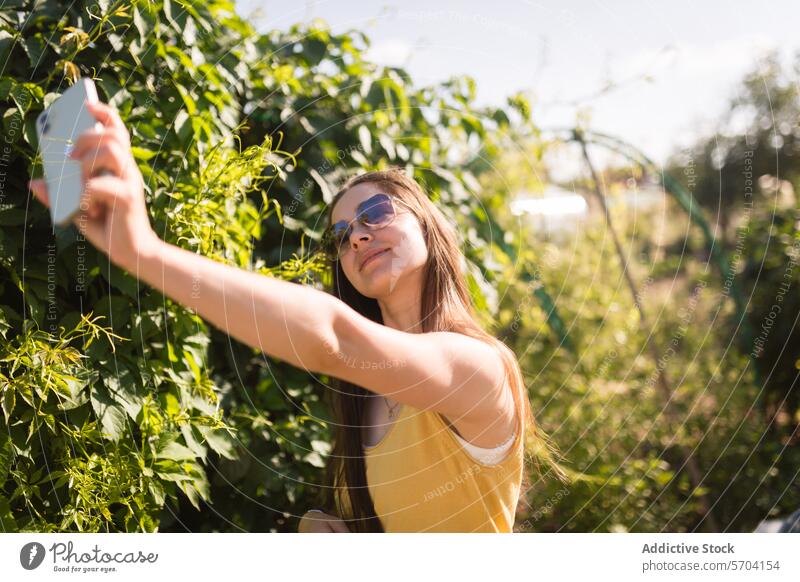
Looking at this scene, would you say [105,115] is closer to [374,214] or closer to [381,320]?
[374,214]

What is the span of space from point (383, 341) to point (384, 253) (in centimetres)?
51

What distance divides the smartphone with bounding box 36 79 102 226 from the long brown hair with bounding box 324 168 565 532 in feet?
1.92

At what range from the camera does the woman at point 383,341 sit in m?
0.87

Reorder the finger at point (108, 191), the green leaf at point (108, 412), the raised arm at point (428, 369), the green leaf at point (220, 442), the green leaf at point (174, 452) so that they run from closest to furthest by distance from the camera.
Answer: the finger at point (108, 191) → the raised arm at point (428, 369) → the green leaf at point (108, 412) → the green leaf at point (174, 452) → the green leaf at point (220, 442)

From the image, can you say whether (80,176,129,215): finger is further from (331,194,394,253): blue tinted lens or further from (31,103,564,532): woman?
(331,194,394,253): blue tinted lens

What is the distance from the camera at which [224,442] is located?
169 cm

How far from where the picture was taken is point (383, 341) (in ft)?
3.31

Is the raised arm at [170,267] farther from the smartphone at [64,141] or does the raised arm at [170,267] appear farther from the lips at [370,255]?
the lips at [370,255]

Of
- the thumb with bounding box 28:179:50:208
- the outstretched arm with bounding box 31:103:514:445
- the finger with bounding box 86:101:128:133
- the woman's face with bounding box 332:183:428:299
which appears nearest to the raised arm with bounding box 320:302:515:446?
Answer: the outstretched arm with bounding box 31:103:514:445

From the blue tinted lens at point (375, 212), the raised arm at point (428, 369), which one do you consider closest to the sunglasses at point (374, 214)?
the blue tinted lens at point (375, 212)

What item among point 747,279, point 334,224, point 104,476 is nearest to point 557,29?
point 334,224

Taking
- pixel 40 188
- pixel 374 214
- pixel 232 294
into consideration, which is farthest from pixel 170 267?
pixel 374 214

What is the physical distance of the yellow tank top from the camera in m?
1.45

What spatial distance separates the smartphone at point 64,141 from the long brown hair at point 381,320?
0.58 metres
